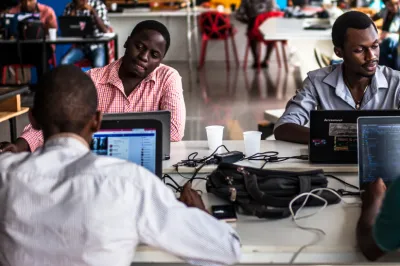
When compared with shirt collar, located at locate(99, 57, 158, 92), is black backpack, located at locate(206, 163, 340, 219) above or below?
below

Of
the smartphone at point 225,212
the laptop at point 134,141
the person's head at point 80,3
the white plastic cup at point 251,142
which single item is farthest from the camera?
the person's head at point 80,3

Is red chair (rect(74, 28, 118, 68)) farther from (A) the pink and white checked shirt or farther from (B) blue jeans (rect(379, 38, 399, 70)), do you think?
(A) the pink and white checked shirt

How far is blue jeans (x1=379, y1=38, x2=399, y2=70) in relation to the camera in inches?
288

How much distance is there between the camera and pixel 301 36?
6.88 m

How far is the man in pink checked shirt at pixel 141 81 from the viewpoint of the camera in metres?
3.25

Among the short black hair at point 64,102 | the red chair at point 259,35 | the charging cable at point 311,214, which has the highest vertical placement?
the short black hair at point 64,102

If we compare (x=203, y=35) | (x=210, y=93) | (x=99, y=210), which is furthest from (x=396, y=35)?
(x=99, y=210)

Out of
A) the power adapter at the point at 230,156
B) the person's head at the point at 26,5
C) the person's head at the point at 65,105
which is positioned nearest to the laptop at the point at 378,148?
the power adapter at the point at 230,156

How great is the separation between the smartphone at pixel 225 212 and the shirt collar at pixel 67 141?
551 millimetres

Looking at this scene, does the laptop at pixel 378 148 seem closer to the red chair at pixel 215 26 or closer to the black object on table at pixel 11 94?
the black object on table at pixel 11 94

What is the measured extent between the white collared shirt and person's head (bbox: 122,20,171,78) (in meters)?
1.62

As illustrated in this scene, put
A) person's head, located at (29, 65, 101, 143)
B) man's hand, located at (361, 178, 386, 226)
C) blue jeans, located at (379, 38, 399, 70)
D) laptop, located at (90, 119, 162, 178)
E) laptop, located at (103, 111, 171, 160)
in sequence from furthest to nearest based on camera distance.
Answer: blue jeans, located at (379, 38, 399, 70)
laptop, located at (103, 111, 171, 160)
laptop, located at (90, 119, 162, 178)
man's hand, located at (361, 178, 386, 226)
person's head, located at (29, 65, 101, 143)

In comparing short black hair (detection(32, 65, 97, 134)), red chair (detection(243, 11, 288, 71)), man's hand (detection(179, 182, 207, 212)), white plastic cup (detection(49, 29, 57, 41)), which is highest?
short black hair (detection(32, 65, 97, 134))

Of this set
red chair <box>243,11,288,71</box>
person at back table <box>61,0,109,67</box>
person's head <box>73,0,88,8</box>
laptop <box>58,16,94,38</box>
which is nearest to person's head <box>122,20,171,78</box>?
laptop <box>58,16,94,38</box>
